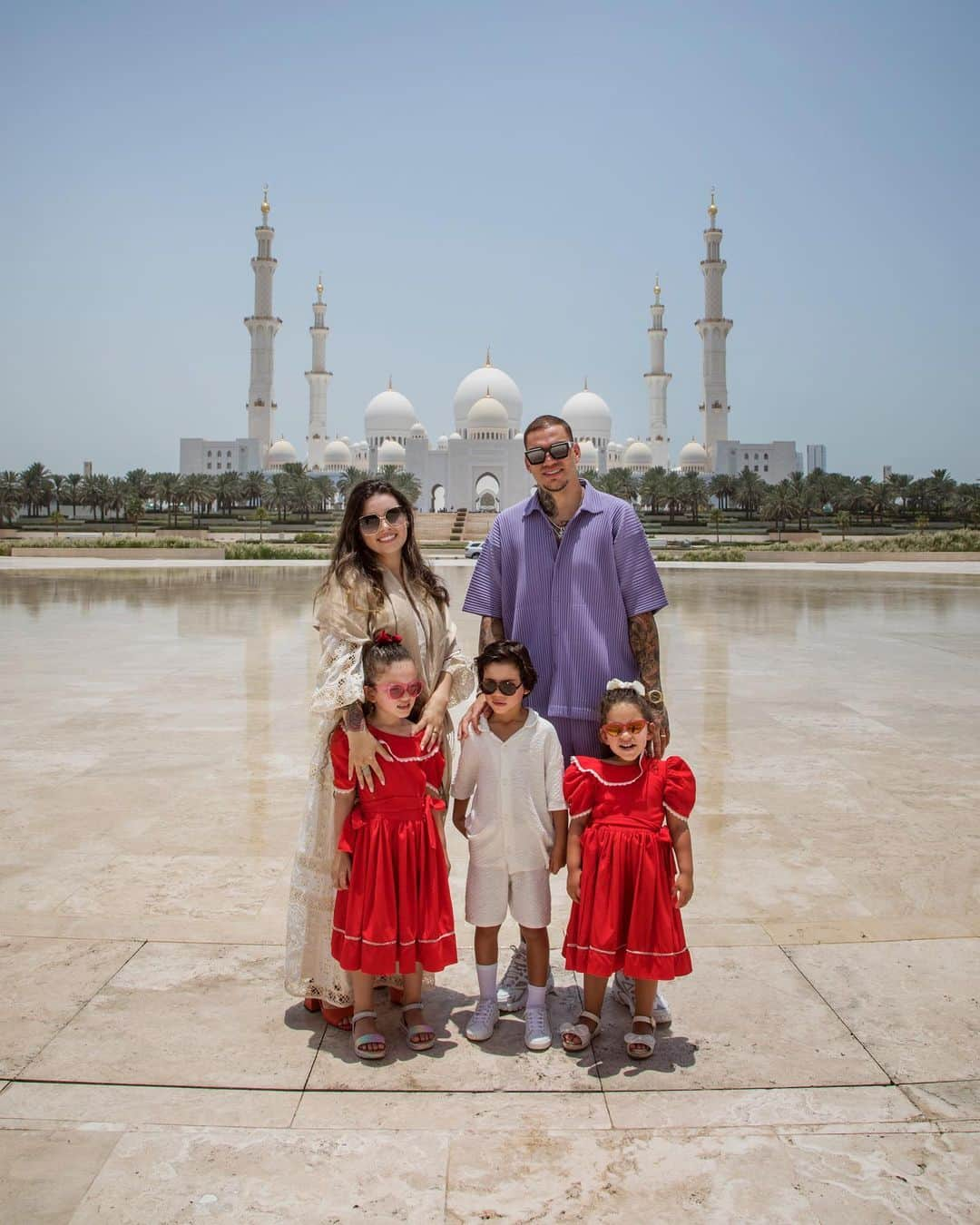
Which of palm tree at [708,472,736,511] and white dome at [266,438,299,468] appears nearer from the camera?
palm tree at [708,472,736,511]

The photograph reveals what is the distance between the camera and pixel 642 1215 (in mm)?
2004

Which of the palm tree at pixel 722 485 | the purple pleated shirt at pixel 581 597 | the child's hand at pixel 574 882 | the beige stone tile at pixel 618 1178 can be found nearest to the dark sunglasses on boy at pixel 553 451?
the purple pleated shirt at pixel 581 597

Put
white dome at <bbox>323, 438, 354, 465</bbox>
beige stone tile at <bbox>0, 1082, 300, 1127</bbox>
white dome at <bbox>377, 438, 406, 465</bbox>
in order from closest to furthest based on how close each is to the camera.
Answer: beige stone tile at <bbox>0, 1082, 300, 1127</bbox>, white dome at <bbox>377, 438, 406, 465</bbox>, white dome at <bbox>323, 438, 354, 465</bbox>

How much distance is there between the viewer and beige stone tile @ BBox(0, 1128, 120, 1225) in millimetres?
2000

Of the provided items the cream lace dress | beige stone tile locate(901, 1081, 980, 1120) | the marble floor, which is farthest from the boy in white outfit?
beige stone tile locate(901, 1081, 980, 1120)

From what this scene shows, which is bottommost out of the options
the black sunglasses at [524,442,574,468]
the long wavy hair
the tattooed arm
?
the tattooed arm

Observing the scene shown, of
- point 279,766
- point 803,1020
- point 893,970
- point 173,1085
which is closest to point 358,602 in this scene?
point 173,1085

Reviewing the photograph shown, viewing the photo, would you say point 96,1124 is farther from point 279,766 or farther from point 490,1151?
point 279,766

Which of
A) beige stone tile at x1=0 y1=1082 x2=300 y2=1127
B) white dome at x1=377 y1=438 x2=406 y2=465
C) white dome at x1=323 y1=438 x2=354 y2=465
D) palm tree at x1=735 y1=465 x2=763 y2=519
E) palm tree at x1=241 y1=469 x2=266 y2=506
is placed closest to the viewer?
beige stone tile at x1=0 y1=1082 x2=300 y2=1127

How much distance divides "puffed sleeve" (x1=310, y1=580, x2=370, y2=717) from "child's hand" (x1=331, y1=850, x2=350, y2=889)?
1.30ft

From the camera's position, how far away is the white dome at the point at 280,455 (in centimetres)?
7875

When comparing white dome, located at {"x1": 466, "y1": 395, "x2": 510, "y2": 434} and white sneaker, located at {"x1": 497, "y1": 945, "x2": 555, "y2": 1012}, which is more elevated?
white dome, located at {"x1": 466, "y1": 395, "x2": 510, "y2": 434}

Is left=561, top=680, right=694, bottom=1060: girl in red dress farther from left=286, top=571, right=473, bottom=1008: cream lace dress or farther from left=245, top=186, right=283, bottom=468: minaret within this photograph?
left=245, top=186, right=283, bottom=468: minaret

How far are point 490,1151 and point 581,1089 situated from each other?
383 millimetres
